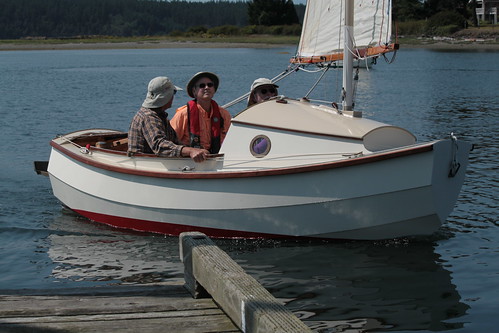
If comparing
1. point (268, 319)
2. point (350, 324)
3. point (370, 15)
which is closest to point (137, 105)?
point (370, 15)

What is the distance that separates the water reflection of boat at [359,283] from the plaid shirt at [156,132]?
1268mm

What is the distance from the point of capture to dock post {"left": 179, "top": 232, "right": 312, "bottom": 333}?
4570 mm

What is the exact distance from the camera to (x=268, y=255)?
29.3 feet

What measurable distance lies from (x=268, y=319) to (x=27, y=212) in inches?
304

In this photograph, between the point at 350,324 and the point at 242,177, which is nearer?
the point at 350,324

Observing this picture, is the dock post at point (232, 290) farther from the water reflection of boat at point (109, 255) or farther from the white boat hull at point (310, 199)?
the white boat hull at point (310, 199)

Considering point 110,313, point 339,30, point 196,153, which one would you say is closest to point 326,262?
point 196,153

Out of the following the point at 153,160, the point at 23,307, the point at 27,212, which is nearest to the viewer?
the point at 23,307

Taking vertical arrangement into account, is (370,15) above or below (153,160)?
above

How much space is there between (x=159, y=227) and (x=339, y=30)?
3.38m

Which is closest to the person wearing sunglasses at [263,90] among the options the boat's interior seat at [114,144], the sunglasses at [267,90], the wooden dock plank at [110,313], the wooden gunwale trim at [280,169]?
the sunglasses at [267,90]

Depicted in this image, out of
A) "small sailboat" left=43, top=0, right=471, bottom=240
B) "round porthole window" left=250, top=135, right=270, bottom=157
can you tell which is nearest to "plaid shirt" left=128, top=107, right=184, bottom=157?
"small sailboat" left=43, top=0, right=471, bottom=240

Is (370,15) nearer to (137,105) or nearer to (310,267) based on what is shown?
(310,267)

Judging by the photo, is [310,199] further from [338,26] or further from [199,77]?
[338,26]
